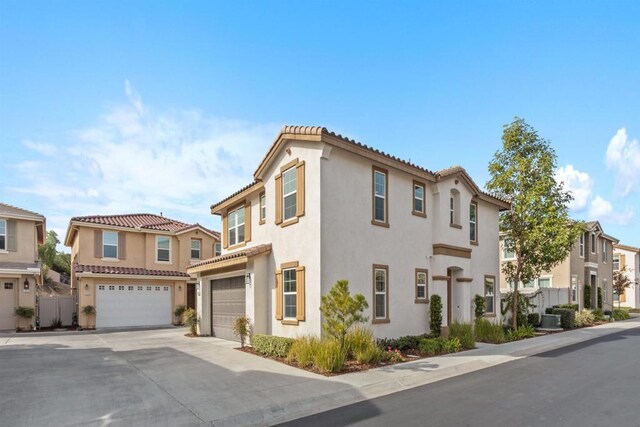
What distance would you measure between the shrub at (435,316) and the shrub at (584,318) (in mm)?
14028

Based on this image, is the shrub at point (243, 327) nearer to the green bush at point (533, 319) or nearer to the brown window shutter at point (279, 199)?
the brown window shutter at point (279, 199)

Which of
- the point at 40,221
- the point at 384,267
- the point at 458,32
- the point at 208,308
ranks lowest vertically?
the point at 208,308

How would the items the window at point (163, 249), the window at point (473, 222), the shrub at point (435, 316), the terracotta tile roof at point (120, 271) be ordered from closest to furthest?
the shrub at point (435, 316) < the window at point (473, 222) < the terracotta tile roof at point (120, 271) < the window at point (163, 249)

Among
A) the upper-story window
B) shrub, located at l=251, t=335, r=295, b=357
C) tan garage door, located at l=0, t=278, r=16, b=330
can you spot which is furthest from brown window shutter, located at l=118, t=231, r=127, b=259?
shrub, located at l=251, t=335, r=295, b=357

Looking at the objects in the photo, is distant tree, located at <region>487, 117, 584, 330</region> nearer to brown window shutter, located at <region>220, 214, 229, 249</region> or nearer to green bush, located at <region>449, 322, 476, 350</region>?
green bush, located at <region>449, 322, 476, 350</region>

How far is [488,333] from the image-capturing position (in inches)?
694

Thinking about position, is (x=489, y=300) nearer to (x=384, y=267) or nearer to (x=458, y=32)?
(x=384, y=267)

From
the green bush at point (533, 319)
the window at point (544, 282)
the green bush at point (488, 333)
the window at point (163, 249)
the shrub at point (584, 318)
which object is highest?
the window at point (163, 249)

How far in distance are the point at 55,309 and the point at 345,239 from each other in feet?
67.9

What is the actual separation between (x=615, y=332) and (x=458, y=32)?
17862 millimetres

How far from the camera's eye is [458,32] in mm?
14938

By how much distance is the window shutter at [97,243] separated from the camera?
26250mm

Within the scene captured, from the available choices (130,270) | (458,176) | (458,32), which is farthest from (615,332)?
(130,270)

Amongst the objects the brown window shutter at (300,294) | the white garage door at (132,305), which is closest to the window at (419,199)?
the brown window shutter at (300,294)
